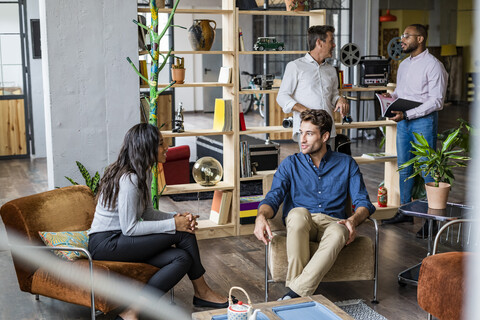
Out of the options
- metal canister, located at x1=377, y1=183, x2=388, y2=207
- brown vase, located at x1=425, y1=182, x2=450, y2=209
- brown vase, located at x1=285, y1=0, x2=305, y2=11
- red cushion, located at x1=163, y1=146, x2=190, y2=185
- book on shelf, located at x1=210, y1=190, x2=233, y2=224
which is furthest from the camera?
red cushion, located at x1=163, y1=146, x2=190, y2=185

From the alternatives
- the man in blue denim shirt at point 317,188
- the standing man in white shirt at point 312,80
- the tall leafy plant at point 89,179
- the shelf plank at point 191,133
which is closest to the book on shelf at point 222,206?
the shelf plank at point 191,133

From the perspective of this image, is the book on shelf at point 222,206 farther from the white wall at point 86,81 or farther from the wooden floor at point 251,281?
the white wall at point 86,81

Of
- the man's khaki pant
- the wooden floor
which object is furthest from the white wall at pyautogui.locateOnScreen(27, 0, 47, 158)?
the man's khaki pant

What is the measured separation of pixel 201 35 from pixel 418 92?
6.31 feet

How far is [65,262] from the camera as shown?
3123mm

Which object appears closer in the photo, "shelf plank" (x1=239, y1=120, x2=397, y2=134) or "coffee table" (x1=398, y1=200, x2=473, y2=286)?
"coffee table" (x1=398, y1=200, x2=473, y2=286)

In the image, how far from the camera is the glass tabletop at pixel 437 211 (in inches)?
141

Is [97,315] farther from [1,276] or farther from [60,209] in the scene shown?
[1,276]

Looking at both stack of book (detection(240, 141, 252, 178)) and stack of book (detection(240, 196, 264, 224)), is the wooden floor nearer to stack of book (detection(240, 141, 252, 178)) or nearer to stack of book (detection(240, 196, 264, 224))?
stack of book (detection(240, 196, 264, 224))

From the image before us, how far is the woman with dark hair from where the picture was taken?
10.2 feet

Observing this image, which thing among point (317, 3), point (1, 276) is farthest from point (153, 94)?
point (317, 3)

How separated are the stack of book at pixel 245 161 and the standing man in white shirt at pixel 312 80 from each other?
453mm

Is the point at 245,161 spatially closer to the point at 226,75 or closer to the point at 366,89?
the point at 226,75

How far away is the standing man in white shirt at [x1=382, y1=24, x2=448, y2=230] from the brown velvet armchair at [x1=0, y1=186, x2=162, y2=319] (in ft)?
9.25
